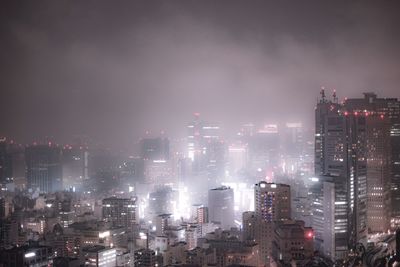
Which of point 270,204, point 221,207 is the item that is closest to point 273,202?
point 270,204

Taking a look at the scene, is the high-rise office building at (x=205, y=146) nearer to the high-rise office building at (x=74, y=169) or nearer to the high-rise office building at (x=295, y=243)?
the high-rise office building at (x=74, y=169)

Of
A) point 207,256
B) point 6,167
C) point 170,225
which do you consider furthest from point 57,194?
point 207,256

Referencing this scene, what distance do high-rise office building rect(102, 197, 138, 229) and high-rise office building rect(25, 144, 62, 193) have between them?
2.92 m

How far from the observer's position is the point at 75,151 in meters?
13.0

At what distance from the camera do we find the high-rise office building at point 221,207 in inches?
438

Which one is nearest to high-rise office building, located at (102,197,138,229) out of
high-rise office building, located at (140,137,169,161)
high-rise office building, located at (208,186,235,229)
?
high-rise office building, located at (208,186,235,229)

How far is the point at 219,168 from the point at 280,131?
2.06 metres

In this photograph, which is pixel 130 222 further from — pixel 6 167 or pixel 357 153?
pixel 357 153

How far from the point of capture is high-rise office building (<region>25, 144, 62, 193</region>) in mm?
12742

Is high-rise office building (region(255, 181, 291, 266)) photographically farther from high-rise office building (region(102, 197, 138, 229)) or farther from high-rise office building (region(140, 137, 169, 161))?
high-rise office building (region(140, 137, 169, 161))

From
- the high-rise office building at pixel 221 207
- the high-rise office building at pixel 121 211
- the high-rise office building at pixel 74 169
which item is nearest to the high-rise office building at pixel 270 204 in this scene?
the high-rise office building at pixel 221 207

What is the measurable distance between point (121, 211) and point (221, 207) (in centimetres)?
226

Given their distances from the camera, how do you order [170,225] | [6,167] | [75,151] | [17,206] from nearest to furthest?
[170,225] → [17,206] → [6,167] → [75,151]

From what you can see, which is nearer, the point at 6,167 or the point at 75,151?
the point at 6,167
